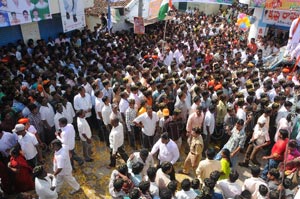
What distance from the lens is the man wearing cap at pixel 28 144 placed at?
4.98 metres

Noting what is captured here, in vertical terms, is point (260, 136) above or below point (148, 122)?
below

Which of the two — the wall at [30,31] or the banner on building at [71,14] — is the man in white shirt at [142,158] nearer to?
the wall at [30,31]

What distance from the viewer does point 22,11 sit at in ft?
33.9

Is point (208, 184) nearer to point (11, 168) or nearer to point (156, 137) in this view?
point (156, 137)

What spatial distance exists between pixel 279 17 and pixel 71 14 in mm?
10488

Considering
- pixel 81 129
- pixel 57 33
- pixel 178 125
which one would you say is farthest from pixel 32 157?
pixel 57 33

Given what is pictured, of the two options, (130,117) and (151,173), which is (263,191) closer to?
(151,173)

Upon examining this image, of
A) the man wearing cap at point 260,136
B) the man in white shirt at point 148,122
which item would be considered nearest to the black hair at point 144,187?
the man in white shirt at point 148,122

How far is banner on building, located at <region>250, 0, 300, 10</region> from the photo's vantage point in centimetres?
1312

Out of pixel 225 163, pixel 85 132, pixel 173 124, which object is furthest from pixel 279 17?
pixel 85 132

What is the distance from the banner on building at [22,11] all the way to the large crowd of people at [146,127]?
37.4 inches

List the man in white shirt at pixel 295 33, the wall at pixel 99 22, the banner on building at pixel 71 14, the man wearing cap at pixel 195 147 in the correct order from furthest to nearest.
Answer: the wall at pixel 99 22 → the banner on building at pixel 71 14 → the man in white shirt at pixel 295 33 → the man wearing cap at pixel 195 147

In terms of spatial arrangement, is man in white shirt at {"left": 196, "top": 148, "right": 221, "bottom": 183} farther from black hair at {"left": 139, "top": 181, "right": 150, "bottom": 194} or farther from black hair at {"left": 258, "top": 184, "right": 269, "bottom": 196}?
black hair at {"left": 139, "top": 181, "right": 150, "bottom": 194}

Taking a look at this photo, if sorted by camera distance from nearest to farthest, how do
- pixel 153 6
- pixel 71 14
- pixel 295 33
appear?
pixel 295 33
pixel 71 14
pixel 153 6
